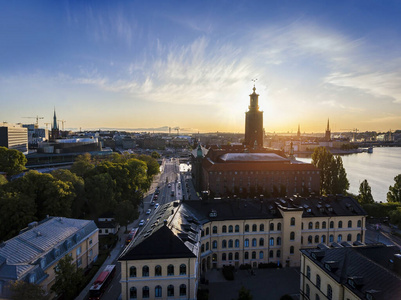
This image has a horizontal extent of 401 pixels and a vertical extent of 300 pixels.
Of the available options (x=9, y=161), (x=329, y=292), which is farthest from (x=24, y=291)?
(x=9, y=161)

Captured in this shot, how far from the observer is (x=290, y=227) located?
31828 millimetres

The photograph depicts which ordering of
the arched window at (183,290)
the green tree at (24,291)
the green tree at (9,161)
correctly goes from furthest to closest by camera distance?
the green tree at (9,161) < the arched window at (183,290) < the green tree at (24,291)

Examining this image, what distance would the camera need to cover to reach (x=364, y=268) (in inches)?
722

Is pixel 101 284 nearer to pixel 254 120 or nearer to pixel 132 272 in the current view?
pixel 132 272

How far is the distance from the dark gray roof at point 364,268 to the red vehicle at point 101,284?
18.7 m

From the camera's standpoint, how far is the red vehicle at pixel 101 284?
24.1 m

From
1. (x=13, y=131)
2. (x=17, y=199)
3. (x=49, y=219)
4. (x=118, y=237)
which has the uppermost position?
(x=13, y=131)

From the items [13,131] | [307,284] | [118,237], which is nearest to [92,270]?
[118,237]

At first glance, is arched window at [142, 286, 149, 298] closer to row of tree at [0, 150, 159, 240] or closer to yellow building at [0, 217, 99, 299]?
yellow building at [0, 217, 99, 299]

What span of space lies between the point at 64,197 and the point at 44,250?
14208 millimetres

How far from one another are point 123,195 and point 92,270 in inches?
919

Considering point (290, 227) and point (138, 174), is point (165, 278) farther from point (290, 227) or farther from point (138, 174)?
point (138, 174)

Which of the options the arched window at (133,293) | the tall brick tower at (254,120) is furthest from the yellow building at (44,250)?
the tall brick tower at (254,120)

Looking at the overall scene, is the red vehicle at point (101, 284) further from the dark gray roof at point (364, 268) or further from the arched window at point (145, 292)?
the dark gray roof at point (364, 268)
